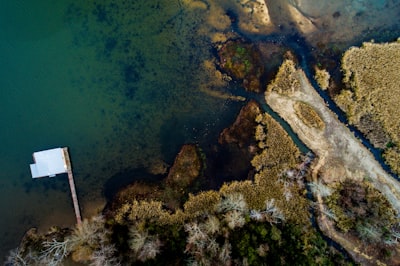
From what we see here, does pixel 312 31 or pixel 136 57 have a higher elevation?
pixel 312 31

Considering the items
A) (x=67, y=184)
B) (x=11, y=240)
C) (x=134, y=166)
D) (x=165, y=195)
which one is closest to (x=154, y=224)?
(x=165, y=195)

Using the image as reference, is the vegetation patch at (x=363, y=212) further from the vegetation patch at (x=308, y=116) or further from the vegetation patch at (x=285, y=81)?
the vegetation patch at (x=285, y=81)

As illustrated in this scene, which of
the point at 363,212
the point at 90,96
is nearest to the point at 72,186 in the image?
the point at 90,96

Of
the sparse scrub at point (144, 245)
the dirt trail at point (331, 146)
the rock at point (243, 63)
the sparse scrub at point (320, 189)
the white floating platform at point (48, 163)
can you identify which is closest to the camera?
the sparse scrub at point (144, 245)

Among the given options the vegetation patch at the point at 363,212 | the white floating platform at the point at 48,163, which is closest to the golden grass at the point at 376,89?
the vegetation patch at the point at 363,212

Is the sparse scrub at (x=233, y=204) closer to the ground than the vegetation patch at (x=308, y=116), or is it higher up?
closer to the ground

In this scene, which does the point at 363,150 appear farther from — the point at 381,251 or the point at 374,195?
the point at 381,251

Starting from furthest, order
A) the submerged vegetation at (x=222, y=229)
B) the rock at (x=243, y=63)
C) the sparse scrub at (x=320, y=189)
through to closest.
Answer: the rock at (x=243, y=63)
the sparse scrub at (x=320, y=189)
the submerged vegetation at (x=222, y=229)
